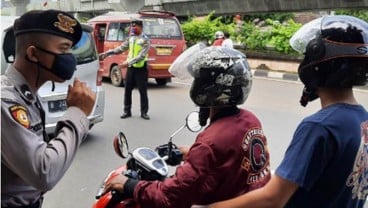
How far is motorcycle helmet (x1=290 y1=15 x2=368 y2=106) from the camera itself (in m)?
1.76

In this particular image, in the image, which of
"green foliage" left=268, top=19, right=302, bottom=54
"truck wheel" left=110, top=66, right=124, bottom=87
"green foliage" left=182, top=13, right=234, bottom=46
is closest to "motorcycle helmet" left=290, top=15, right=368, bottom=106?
"truck wheel" left=110, top=66, right=124, bottom=87

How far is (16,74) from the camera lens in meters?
1.76

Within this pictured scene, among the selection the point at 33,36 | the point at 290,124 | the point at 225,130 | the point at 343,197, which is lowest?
the point at 290,124

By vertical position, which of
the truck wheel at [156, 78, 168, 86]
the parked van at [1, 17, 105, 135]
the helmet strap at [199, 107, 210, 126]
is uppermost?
the helmet strap at [199, 107, 210, 126]

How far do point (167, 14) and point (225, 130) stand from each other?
1116 cm

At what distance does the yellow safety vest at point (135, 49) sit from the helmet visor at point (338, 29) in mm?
6693

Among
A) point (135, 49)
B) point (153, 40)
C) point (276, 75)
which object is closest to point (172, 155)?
point (135, 49)

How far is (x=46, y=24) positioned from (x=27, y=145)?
0.44m

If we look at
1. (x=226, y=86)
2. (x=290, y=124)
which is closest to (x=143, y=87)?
(x=290, y=124)

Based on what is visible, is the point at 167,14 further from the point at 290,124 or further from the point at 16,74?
the point at 16,74

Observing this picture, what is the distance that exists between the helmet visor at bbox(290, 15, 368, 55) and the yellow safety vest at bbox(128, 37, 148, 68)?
22.0 feet

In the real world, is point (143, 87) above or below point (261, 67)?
above

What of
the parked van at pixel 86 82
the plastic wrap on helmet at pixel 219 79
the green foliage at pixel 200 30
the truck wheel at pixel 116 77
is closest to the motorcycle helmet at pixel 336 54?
the plastic wrap on helmet at pixel 219 79

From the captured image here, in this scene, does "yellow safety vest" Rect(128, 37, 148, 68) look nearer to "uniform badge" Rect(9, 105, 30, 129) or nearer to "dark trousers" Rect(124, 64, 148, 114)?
"dark trousers" Rect(124, 64, 148, 114)
